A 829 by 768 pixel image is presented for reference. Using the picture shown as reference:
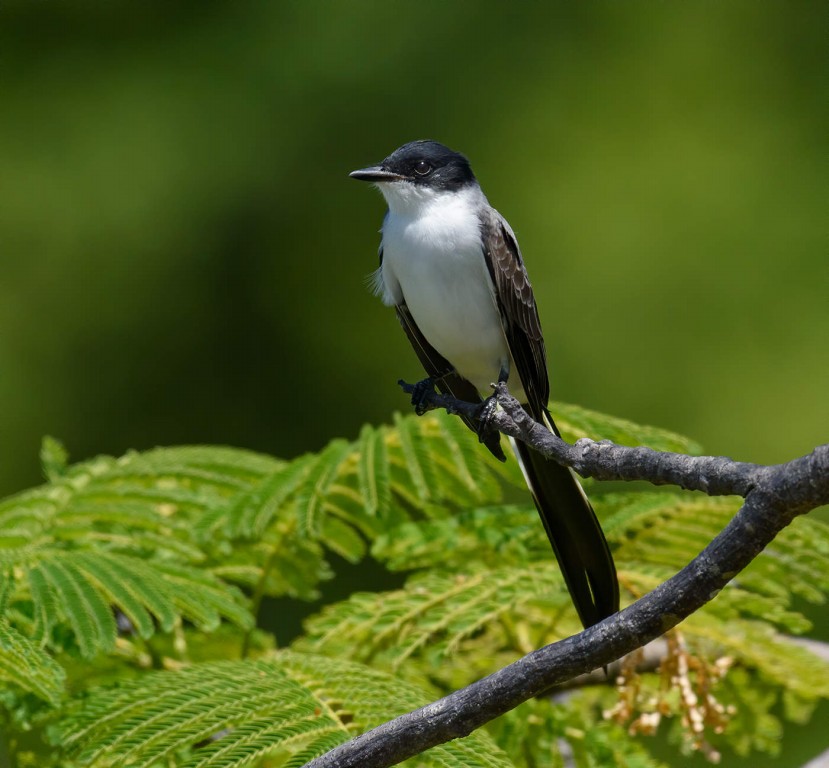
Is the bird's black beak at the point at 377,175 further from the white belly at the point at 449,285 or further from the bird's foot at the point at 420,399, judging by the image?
the bird's foot at the point at 420,399

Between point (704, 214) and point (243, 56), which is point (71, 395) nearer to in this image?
point (243, 56)

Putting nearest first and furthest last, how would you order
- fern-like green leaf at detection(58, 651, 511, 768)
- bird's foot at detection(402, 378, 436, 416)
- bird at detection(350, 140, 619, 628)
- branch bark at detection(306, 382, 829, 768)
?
branch bark at detection(306, 382, 829, 768) < fern-like green leaf at detection(58, 651, 511, 768) < bird's foot at detection(402, 378, 436, 416) < bird at detection(350, 140, 619, 628)

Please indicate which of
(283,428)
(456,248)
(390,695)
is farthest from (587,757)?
(283,428)

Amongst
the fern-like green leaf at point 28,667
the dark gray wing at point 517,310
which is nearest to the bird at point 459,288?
the dark gray wing at point 517,310

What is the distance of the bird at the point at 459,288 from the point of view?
3350 mm

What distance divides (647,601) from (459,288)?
1.86m

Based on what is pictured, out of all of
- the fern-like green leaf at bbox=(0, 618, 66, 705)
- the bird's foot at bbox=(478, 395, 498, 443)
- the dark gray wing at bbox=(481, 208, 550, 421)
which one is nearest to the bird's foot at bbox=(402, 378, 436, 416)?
the bird's foot at bbox=(478, 395, 498, 443)

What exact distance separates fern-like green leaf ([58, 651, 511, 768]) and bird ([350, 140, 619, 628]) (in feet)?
2.43

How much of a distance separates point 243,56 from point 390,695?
7.71m

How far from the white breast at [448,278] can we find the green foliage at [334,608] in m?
0.26

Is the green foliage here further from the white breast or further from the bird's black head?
the bird's black head

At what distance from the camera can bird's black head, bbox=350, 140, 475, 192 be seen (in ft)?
11.8

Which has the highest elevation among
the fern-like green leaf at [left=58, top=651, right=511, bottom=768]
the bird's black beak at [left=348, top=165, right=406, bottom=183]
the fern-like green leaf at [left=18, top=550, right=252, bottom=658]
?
the bird's black beak at [left=348, top=165, right=406, bottom=183]

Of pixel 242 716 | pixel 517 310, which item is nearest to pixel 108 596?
pixel 242 716
